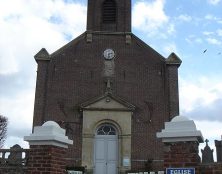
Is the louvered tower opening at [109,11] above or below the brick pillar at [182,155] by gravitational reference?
above

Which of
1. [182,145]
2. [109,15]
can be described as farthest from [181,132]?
[109,15]

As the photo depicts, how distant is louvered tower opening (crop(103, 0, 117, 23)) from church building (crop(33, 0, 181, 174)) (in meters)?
0.75

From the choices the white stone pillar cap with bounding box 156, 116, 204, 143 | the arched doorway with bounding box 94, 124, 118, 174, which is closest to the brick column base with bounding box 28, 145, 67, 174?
the white stone pillar cap with bounding box 156, 116, 204, 143

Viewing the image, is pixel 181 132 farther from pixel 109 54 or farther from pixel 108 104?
pixel 109 54

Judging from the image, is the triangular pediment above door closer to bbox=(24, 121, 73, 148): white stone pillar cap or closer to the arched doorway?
the arched doorway

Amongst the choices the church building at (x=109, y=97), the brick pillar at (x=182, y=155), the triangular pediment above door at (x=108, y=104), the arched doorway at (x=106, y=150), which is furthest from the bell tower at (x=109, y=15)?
the brick pillar at (x=182, y=155)

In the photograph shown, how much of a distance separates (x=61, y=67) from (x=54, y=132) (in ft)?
48.4

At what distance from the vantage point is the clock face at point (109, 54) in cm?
2188

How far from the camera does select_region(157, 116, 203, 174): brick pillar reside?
6.12 meters

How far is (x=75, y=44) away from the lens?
22.2 meters

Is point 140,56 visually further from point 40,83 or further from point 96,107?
point 40,83

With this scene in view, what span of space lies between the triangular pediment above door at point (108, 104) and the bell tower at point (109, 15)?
181 inches

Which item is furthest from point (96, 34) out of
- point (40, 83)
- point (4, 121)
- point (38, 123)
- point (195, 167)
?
point (4, 121)

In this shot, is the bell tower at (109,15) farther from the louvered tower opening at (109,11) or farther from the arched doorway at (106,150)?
the arched doorway at (106,150)
